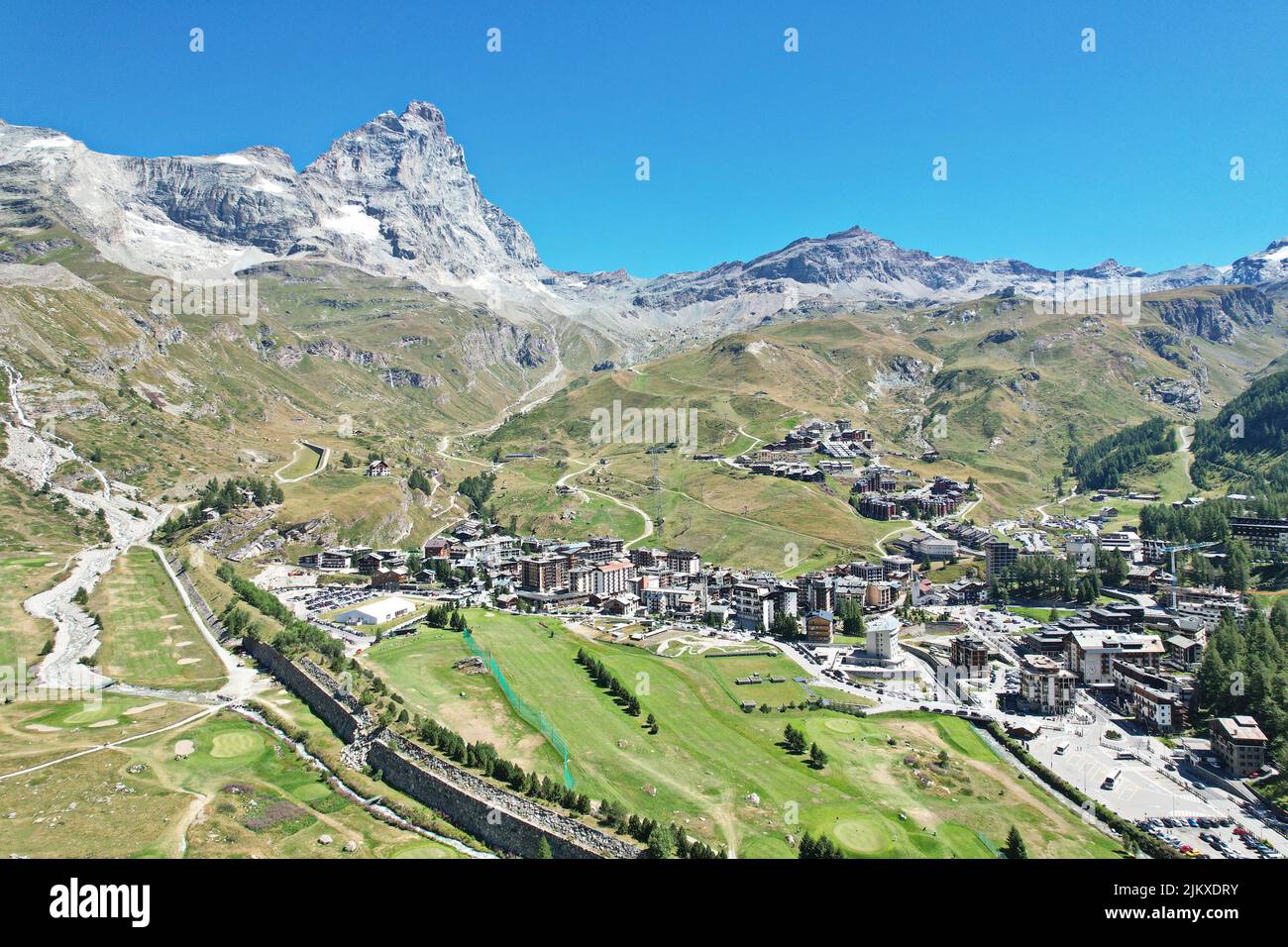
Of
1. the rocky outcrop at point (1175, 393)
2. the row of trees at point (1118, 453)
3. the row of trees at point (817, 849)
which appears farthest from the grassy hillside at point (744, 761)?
the rocky outcrop at point (1175, 393)

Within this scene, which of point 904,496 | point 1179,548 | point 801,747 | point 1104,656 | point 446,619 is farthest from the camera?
point 904,496

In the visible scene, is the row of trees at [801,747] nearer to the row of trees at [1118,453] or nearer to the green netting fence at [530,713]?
the green netting fence at [530,713]

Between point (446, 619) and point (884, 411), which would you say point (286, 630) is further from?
point (884, 411)

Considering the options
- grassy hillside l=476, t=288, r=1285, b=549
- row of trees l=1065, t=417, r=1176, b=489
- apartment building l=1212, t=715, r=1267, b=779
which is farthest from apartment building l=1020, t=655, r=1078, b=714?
row of trees l=1065, t=417, r=1176, b=489

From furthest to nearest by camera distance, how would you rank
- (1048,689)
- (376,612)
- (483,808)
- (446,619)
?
(376,612) → (446,619) → (1048,689) → (483,808)

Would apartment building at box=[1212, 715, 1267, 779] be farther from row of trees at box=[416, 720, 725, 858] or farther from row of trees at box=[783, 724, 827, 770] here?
row of trees at box=[416, 720, 725, 858]

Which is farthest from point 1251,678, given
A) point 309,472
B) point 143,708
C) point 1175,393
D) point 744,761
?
point 1175,393
